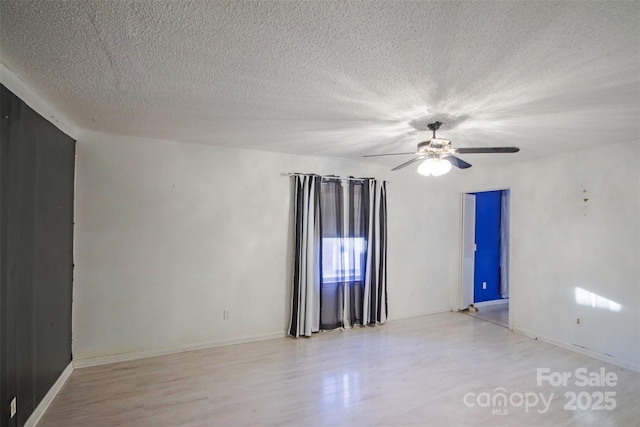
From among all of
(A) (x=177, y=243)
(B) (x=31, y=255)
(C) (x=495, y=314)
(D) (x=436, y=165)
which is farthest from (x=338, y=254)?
(B) (x=31, y=255)

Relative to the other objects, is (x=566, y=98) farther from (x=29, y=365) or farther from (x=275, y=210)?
(x=29, y=365)

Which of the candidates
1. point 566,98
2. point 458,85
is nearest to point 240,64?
point 458,85

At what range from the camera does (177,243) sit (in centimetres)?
358

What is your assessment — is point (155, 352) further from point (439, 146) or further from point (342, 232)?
point (439, 146)

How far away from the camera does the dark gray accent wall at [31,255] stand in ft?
6.24

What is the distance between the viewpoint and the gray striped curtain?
4090 millimetres

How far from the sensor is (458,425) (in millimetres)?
2305

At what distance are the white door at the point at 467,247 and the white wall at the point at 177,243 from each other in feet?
7.65

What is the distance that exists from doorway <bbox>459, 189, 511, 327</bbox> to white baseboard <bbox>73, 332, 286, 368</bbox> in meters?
3.47

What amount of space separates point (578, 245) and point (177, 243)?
4815 mm

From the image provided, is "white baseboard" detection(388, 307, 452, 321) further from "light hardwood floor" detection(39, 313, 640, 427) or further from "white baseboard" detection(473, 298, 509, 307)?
"light hardwood floor" detection(39, 313, 640, 427)

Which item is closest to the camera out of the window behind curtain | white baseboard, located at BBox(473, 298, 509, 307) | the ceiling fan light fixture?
the ceiling fan light fixture

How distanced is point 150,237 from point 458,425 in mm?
3424

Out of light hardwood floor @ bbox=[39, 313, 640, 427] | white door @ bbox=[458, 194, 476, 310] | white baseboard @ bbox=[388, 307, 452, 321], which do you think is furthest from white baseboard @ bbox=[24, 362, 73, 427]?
white door @ bbox=[458, 194, 476, 310]
